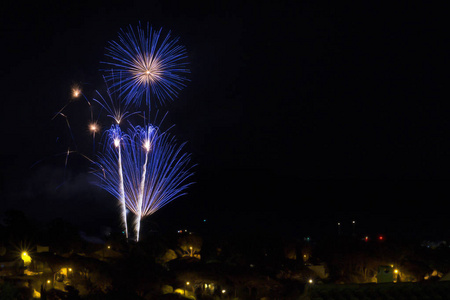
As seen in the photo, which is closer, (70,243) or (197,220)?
(70,243)

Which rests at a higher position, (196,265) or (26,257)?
(26,257)

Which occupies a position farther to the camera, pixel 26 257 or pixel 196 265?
pixel 26 257

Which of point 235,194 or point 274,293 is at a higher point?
point 235,194

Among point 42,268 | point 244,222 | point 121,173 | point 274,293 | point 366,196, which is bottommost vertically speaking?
point 274,293

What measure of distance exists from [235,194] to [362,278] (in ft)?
307

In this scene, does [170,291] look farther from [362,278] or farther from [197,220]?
[197,220]

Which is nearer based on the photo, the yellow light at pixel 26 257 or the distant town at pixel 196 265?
the distant town at pixel 196 265

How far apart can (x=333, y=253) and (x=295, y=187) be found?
9552 centimetres

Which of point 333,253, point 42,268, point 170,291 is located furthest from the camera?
point 333,253

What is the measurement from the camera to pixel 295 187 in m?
124

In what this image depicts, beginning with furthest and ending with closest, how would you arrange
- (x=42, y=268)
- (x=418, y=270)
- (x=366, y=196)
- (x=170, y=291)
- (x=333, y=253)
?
(x=366, y=196) < (x=333, y=253) < (x=418, y=270) < (x=42, y=268) < (x=170, y=291)

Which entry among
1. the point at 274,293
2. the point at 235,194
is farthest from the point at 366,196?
the point at 274,293

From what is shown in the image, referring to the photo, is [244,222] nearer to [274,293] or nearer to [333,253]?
[333,253]

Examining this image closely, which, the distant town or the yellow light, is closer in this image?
the distant town
